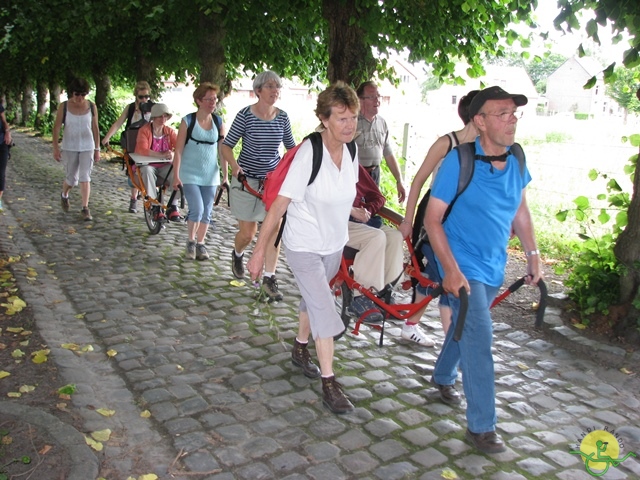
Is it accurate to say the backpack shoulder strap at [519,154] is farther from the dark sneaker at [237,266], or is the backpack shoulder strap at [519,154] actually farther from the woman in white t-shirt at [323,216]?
the dark sneaker at [237,266]

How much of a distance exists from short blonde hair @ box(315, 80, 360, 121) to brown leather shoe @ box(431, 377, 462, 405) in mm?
2050

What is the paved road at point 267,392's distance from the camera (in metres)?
4.03

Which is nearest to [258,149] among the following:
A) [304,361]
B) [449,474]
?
[304,361]

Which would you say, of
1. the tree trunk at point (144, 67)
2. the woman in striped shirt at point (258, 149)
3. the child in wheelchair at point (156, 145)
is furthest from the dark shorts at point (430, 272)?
the tree trunk at point (144, 67)

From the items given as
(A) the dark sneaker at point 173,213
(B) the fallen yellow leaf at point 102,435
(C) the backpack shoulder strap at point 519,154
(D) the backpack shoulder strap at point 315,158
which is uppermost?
(C) the backpack shoulder strap at point 519,154

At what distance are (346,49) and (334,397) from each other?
18.5 ft

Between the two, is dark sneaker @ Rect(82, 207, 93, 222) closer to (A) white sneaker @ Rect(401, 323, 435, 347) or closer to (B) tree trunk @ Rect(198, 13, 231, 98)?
(B) tree trunk @ Rect(198, 13, 231, 98)

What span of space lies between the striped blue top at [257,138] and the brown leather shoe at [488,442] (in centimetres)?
388

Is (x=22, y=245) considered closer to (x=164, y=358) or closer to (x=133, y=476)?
(x=164, y=358)

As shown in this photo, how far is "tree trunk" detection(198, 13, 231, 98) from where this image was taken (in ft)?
44.3

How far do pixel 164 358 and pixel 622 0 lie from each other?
4.62 meters

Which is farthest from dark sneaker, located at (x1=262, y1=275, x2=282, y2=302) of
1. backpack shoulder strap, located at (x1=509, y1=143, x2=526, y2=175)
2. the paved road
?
backpack shoulder strap, located at (x1=509, y1=143, x2=526, y2=175)

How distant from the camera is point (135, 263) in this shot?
330 inches

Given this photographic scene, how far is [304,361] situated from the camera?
17.3 feet
